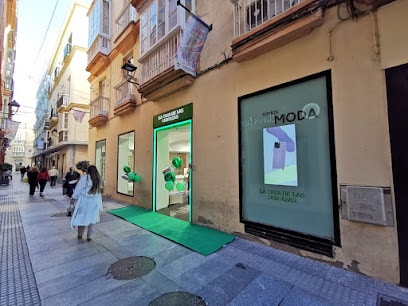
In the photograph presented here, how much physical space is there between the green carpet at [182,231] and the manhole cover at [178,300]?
119 cm

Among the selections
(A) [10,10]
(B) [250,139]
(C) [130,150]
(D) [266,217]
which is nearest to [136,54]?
(C) [130,150]

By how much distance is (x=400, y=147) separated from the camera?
2.72m

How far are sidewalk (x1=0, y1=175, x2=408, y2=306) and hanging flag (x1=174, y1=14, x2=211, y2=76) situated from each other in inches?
167

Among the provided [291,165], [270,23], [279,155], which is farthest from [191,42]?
[291,165]

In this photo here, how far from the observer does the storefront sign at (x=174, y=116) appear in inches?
233

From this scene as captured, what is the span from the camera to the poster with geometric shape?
3.75 meters

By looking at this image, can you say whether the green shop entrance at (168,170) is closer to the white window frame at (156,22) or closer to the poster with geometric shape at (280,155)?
the white window frame at (156,22)

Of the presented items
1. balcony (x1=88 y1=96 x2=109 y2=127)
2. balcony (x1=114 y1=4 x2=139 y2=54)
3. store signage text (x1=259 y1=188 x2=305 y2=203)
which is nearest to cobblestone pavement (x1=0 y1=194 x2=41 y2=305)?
store signage text (x1=259 y1=188 x2=305 y2=203)

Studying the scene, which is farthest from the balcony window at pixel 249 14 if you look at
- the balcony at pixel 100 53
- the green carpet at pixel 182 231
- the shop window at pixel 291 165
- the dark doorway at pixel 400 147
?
the balcony at pixel 100 53

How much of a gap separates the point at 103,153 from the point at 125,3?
24.5 ft

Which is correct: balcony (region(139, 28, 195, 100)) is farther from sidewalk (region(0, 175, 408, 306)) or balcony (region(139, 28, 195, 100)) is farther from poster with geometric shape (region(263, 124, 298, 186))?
sidewalk (region(0, 175, 408, 306))

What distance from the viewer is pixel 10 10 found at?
55.9 ft

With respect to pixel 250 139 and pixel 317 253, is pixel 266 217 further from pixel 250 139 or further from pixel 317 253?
pixel 250 139

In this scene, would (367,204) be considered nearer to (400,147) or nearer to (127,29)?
(400,147)
